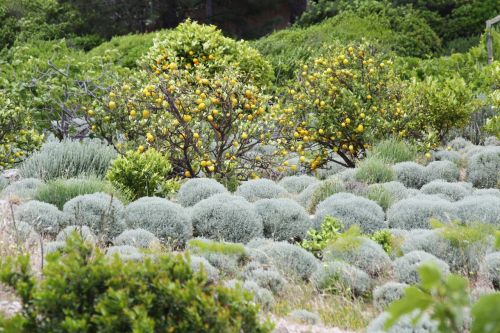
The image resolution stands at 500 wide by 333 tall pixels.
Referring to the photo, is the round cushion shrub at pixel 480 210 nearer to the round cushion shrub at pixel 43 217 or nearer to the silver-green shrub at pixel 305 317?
the silver-green shrub at pixel 305 317

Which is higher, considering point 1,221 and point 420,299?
point 420,299

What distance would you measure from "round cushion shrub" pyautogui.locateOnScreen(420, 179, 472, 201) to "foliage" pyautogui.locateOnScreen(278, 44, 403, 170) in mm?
1553

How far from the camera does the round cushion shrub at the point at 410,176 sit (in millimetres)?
7805

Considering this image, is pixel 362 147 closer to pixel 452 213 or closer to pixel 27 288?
pixel 452 213

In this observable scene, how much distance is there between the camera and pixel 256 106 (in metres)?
7.95

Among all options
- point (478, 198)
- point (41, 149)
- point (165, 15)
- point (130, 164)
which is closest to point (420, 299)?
point (478, 198)

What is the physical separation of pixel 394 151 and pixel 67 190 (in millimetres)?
4004

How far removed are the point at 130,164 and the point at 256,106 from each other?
1.78 m

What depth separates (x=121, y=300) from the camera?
2.70 meters

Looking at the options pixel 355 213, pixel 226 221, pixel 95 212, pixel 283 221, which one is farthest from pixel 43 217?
pixel 355 213

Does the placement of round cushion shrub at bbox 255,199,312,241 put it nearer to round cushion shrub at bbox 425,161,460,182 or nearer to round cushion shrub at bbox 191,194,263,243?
round cushion shrub at bbox 191,194,263,243

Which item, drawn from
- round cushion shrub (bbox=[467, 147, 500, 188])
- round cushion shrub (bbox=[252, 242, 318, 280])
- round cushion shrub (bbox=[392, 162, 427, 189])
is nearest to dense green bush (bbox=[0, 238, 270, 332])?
round cushion shrub (bbox=[252, 242, 318, 280])

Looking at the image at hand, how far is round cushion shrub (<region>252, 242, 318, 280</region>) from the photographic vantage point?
4.97m

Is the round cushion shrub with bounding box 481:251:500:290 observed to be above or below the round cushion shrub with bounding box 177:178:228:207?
below
